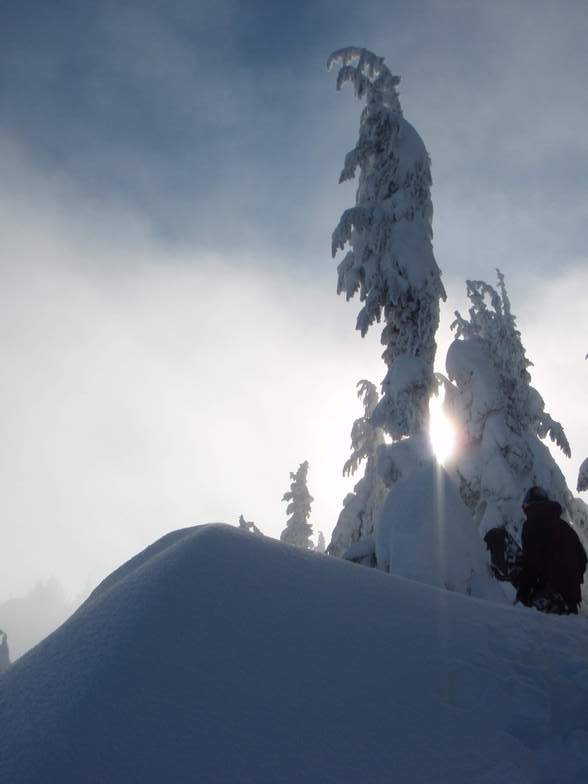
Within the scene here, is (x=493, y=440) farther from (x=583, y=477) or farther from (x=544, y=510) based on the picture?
(x=544, y=510)

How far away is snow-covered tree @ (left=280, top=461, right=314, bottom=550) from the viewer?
2889 centimetres

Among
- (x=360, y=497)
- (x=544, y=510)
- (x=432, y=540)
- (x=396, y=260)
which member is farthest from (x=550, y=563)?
(x=360, y=497)

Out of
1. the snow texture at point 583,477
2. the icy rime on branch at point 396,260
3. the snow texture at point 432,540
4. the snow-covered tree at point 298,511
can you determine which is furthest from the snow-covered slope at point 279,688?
the snow-covered tree at point 298,511

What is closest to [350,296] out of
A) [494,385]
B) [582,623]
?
[494,385]

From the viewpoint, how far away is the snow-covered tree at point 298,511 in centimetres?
2889

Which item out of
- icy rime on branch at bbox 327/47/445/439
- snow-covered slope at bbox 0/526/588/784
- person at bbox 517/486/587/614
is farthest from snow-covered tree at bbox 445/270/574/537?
snow-covered slope at bbox 0/526/588/784

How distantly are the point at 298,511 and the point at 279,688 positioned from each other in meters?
27.1

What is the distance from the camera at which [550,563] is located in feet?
23.9

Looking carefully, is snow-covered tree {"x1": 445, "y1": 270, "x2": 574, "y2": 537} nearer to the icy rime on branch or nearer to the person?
the icy rime on branch

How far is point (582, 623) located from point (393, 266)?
9.26 m

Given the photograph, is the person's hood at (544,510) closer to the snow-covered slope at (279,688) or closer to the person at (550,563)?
the person at (550,563)

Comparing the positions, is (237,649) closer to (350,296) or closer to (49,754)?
(49,754)

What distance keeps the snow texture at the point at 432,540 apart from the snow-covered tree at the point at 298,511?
21.4 meters

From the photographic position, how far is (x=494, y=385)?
16.8 metres
